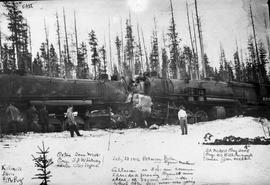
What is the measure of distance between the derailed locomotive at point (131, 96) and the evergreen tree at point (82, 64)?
1.04 feet

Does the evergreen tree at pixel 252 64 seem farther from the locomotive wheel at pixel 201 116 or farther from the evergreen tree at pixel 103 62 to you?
the evergreen tree at pixel 103 62

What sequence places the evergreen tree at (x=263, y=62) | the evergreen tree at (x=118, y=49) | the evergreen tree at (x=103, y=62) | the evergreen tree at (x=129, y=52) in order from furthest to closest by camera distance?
the evergreen tree at (x=103, y=62)
the evergreen tree at (x=118, y=49)
the evergreen tree at (x=129, y=52)
the evergreen tree at (x=263, y=62)

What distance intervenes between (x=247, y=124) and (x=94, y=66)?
428 centimetres

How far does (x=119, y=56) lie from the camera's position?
27.5 ft

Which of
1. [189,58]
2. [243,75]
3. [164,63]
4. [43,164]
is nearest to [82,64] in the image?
[164,63]

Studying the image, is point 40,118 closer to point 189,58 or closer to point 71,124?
point 71,124

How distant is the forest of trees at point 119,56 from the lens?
714cm

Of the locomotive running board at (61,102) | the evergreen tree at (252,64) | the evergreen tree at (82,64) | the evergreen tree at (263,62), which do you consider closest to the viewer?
the evergreen tree at (263,62)

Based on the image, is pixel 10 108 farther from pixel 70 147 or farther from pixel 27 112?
pixel 70 147

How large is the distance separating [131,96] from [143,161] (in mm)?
3230

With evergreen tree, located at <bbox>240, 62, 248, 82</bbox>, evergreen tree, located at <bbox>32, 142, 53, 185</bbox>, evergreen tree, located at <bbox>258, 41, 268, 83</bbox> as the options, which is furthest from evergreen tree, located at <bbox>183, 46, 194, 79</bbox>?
evergreen tree, located at <bbox>32, 142, 53, 185</bbox>

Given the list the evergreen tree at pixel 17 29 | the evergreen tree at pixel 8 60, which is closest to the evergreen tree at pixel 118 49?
the evergreen tree at pixel 17 29

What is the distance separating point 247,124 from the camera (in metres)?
7.02

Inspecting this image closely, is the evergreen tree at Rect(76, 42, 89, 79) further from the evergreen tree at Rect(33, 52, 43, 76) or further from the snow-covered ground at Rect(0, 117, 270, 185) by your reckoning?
the snow-covered ground at Rect(0, 117, 270, 185)
